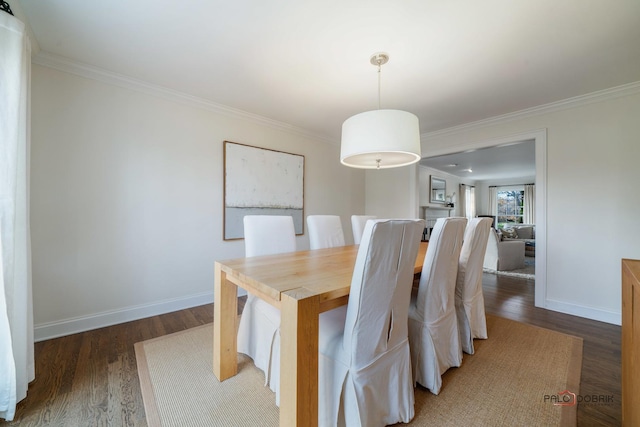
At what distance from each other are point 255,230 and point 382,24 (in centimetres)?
169

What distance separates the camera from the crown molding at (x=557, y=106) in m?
2.40

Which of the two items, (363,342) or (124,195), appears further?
(124,195)

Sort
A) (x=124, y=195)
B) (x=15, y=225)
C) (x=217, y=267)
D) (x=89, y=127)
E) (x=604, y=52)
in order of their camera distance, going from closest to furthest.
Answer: (x=15, y=225) → (x=217, y=267) → (x=604, y=52) → (x=89, y=127) → (x=124, y=195)

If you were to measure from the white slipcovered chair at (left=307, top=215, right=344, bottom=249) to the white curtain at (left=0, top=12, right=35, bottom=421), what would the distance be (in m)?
1.91

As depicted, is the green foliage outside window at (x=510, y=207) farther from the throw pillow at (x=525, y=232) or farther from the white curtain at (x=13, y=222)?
the white curtain at (x=13, y=222)

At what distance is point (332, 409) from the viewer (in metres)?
1.10

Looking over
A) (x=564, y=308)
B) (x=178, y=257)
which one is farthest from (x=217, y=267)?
(x=564, y=308)

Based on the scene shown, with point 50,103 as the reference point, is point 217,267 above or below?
below

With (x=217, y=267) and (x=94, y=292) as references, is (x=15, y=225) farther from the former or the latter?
(x=94, y=292)

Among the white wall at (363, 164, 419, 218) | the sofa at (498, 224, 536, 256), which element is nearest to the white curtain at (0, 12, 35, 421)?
the white wall at (363, 164, 419, 218)

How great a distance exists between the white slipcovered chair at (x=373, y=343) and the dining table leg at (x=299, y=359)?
144 mm

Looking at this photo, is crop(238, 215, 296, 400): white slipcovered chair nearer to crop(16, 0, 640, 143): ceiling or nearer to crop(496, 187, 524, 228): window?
crop(16, 0, 640, 143): ceiling

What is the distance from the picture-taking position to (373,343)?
1119mm

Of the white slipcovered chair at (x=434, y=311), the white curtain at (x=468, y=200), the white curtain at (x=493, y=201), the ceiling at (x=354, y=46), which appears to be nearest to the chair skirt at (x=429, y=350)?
the white slipcovered chair at (x=434, y=311)
